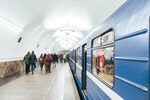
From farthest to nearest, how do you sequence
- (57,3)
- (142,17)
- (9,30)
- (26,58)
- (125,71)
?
(26,58), (9,30), (57,3), (125,71), (142,17)

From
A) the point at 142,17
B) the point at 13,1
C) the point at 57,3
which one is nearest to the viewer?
the point at 142,17

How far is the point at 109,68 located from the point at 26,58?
8391 millimetres

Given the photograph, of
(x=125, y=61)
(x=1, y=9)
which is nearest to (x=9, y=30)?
(x=1, y=9)

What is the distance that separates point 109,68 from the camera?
6.51 ft

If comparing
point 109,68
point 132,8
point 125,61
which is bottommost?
point 109,68

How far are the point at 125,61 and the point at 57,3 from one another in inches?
210

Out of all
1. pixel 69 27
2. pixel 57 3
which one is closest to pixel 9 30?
pixel 57 3

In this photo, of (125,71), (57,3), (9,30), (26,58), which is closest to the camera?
→ (125,71)

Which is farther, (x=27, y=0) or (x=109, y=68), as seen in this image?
(x=27, y=0)

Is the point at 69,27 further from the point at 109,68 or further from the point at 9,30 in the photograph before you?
the point at 109,68

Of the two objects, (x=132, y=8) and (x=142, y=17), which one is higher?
(x=132, y=8)

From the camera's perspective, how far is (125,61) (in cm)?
140

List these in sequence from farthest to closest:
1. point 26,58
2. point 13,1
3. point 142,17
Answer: point 26,58 → point 13,1 → point 142,17

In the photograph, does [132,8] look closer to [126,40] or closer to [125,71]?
[126,40]
